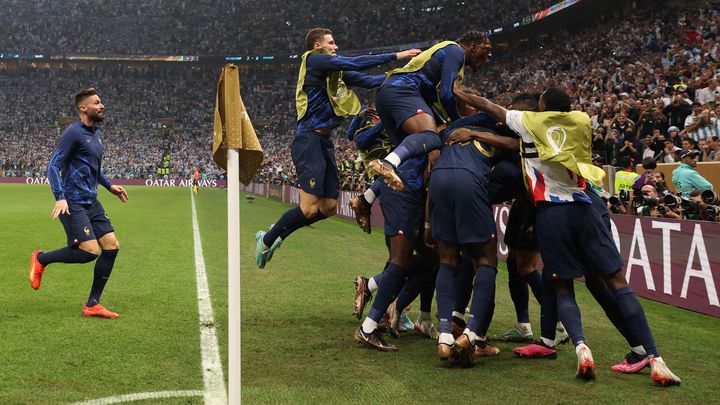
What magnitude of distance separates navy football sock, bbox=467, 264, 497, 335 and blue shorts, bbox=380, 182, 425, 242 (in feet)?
2.27

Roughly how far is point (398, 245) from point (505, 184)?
3.12 ft

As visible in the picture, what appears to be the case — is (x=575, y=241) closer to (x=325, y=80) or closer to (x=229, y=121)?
(x=229, y=121)

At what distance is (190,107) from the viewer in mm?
66188

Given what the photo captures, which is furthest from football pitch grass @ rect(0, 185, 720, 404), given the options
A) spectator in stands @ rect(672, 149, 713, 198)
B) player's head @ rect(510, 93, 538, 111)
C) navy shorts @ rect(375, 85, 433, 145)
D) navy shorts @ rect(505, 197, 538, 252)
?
spectator in stands @ rect(672, 149, 713, 198)

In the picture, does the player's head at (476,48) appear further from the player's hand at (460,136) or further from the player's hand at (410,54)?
the player's hand at (460,136)

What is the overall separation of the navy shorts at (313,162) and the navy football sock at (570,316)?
2.54m

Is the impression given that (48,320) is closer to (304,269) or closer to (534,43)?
(304,269)

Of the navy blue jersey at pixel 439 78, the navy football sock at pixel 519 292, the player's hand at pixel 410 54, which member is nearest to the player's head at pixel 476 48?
the navy blue jersey at pixel 439 78

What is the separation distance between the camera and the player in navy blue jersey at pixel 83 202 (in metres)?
6.02

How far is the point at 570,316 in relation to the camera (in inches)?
179

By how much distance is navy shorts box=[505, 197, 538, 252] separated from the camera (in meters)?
5.11

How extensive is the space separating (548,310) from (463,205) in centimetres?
108

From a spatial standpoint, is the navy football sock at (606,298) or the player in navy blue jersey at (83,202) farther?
the player in navy blue jersey at (83,202)

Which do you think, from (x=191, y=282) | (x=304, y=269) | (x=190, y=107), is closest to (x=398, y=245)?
(x=191, y=282)
